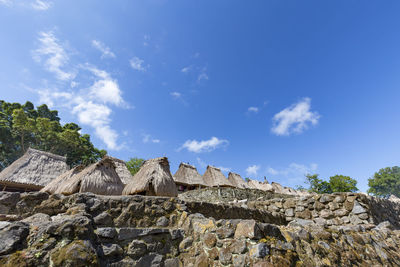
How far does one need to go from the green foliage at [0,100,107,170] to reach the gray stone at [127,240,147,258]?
3181cm

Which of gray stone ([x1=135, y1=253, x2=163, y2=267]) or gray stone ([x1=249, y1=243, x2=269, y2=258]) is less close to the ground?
gray stone ([x1=249, y1=243, x2=269, y2=258])

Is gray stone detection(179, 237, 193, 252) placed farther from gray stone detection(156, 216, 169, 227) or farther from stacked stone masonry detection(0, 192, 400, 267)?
gray stone detection(156, 216, 169, 227)

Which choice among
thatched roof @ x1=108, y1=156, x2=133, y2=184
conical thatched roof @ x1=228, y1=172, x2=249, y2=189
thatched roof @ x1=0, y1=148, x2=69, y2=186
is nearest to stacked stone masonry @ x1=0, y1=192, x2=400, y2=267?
thatched roof @ x1=108, y1=156, x2=133, y2=184

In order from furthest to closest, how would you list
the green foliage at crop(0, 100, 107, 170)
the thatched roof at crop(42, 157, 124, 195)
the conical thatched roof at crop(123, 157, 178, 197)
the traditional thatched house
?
the green foliage at crop(0, 100, 107, 170)
the traditional thatched house
the thatched roof at crop(42, 157, 124, 195)
the conical thatched roof at crop(123, 157, 178, 197)

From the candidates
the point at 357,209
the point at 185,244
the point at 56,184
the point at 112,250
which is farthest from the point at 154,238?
the point at 56,184

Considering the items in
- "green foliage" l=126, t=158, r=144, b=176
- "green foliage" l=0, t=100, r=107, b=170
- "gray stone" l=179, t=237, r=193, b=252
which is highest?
"green foliage" l=0, t=100, r=107, b=170

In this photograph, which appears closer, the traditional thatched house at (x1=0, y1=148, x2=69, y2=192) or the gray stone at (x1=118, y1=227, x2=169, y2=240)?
the gray stone at (x1=118, y1=227, x2=169, y2=240)

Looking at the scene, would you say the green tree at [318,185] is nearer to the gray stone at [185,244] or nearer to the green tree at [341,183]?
the green tree at [341,183]

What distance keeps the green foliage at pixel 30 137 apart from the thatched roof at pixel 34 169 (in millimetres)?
10561

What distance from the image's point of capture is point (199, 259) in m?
2.49

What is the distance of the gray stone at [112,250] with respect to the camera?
2.28 meters

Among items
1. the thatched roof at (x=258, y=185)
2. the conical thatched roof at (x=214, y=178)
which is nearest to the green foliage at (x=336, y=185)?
the thatched roof at (x=258, y=185)

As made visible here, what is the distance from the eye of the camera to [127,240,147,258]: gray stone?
97.1 inches

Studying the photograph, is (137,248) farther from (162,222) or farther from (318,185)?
(318,185)
